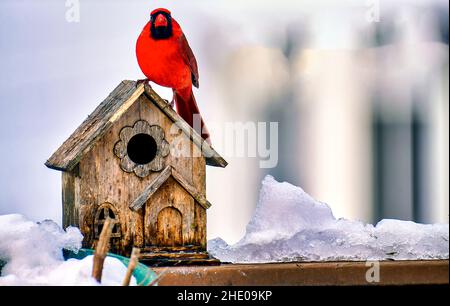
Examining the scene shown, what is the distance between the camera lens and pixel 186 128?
138 cm

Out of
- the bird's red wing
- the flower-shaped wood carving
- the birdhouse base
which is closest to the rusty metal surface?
the birdhouse base

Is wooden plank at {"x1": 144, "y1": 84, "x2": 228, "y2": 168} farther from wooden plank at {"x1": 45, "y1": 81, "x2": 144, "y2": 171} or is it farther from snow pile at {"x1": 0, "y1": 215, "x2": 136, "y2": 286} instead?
snow pile at {"x1": 0, "y1": 215, "x2": 136, "y2": 286}

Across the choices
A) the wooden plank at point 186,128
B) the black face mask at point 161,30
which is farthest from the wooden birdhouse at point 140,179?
the black face mask at point 161,30

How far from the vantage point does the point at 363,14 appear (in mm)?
1683

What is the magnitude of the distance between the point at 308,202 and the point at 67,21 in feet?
2.03

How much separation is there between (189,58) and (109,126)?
0.73 ft

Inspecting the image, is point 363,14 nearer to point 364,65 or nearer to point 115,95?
point 364,65

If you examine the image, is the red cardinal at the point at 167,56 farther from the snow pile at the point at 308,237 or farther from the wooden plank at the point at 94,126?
the snow pile at the point at 308,237

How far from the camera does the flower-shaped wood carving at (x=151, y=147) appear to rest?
135 centimetres

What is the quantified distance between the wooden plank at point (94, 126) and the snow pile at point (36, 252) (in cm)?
12

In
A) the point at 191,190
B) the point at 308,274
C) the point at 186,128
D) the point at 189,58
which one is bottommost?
the point at 308,274

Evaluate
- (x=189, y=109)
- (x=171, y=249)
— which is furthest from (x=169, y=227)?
(x=189, y=109)

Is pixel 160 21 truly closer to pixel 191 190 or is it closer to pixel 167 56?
pixel 167 56

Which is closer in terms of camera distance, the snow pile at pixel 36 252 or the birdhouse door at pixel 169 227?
the snow pile at pixel 36 252
